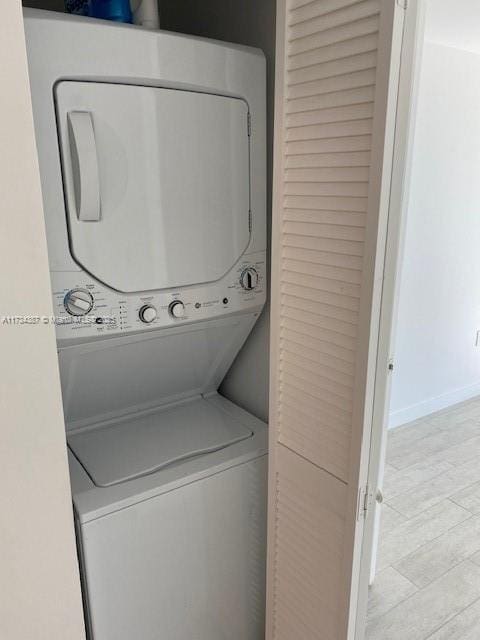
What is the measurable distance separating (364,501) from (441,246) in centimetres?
250

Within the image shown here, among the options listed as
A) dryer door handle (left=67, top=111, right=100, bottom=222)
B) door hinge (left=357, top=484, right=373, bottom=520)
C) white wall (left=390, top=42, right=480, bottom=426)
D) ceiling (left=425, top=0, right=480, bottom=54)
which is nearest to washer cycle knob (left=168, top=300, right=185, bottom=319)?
dryer door handle (left=67, top=111, right=100, bottom=222)

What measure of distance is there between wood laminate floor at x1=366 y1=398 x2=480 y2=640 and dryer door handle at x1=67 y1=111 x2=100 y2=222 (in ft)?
5.92

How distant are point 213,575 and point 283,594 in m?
0.21

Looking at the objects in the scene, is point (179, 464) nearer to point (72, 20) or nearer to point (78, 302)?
point (78, 302)

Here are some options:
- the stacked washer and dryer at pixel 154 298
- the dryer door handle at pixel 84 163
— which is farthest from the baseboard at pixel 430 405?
the dryer door handle at pixel 84 163

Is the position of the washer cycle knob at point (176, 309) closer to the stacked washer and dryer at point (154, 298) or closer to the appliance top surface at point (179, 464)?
the stacked washer and dryer at point (154, 298)

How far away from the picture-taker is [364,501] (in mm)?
1218

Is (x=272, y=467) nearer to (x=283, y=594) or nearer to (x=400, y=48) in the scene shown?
(x=283, y=594)

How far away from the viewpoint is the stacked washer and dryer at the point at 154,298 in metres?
1.20

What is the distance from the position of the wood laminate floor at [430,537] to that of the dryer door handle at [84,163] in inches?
71.1

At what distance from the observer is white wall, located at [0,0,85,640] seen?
2.80 ft

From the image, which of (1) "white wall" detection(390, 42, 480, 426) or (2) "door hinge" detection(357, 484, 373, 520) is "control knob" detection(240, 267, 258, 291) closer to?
(2) "door hinge" detection(357, 484, 373, 520)

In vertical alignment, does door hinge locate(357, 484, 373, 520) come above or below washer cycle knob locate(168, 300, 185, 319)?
below

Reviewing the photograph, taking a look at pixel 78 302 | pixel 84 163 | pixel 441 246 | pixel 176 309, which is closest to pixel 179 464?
pixel 176 309
